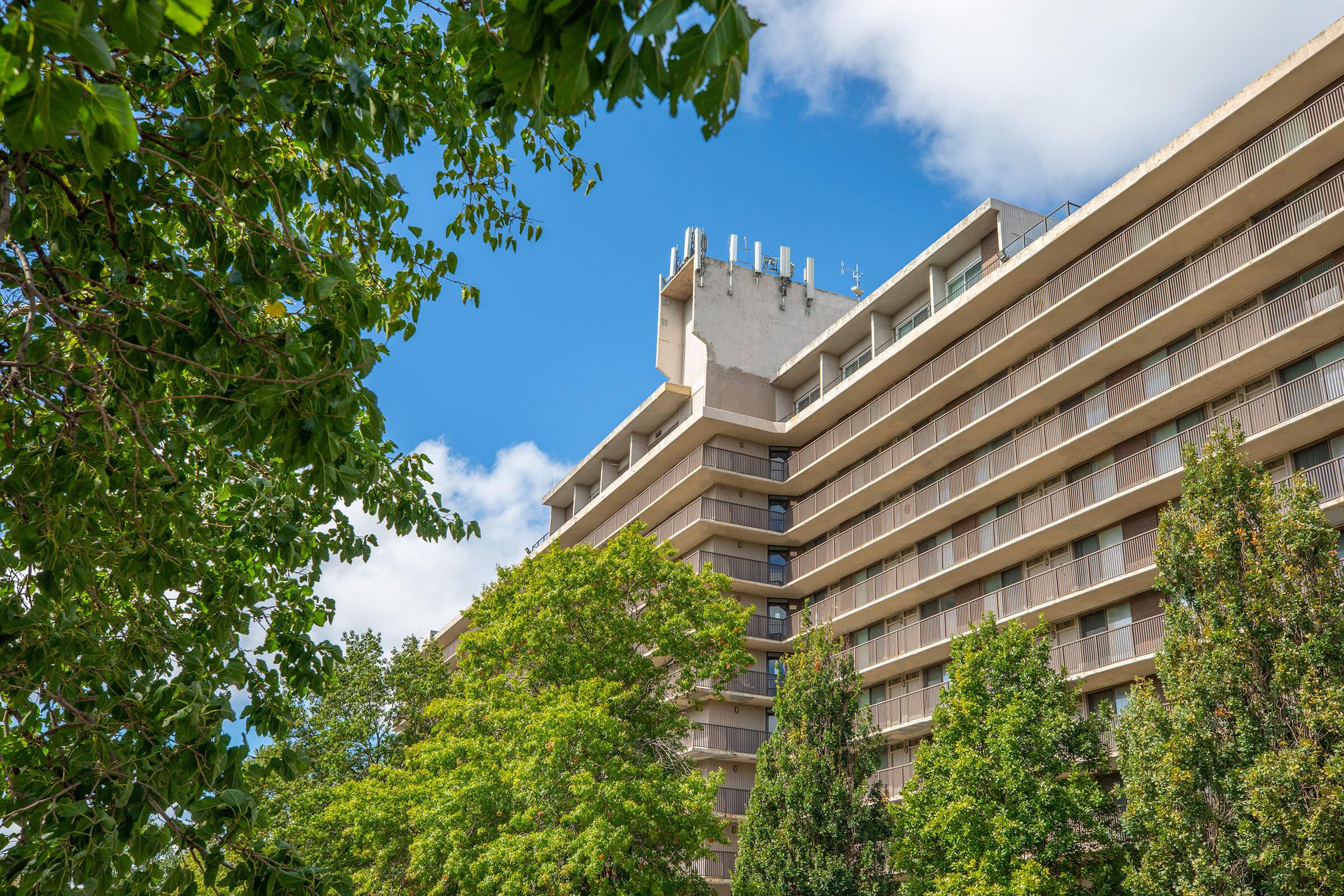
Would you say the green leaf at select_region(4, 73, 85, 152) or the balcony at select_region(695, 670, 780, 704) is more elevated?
the balcony at select_region(695, 670, 780, 704)

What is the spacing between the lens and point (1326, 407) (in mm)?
22156

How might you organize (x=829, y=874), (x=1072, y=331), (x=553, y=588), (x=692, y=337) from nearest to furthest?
(x=829, y=874) < (x=553, y=588) < (x=1072, y=331) < (x=692, y=337)

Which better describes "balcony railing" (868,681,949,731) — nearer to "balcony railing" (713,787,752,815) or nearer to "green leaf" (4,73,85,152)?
"balcony railing" (713,787,752,815)

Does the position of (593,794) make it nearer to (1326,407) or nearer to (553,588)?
(553,588)

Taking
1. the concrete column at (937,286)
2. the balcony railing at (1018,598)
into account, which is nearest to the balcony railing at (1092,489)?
the balcony railing at (1018,598)

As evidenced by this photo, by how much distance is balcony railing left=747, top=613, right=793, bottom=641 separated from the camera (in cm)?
3934

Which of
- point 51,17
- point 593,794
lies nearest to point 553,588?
point 593,794

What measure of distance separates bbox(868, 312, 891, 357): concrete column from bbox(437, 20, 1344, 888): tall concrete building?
0.30ft

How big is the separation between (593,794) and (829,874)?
6104 mm

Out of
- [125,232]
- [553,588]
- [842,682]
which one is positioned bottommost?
[125,232]

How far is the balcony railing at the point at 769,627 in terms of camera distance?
3934cm

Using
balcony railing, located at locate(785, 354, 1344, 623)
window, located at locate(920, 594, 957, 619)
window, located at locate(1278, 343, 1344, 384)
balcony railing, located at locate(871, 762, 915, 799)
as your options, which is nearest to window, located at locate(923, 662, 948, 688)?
window, located at locate(920, 594, 957, 619)

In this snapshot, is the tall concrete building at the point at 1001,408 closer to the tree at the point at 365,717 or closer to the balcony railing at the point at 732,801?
the balcony railing at the point at 732,801

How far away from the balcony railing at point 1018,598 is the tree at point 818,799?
1.89 m
